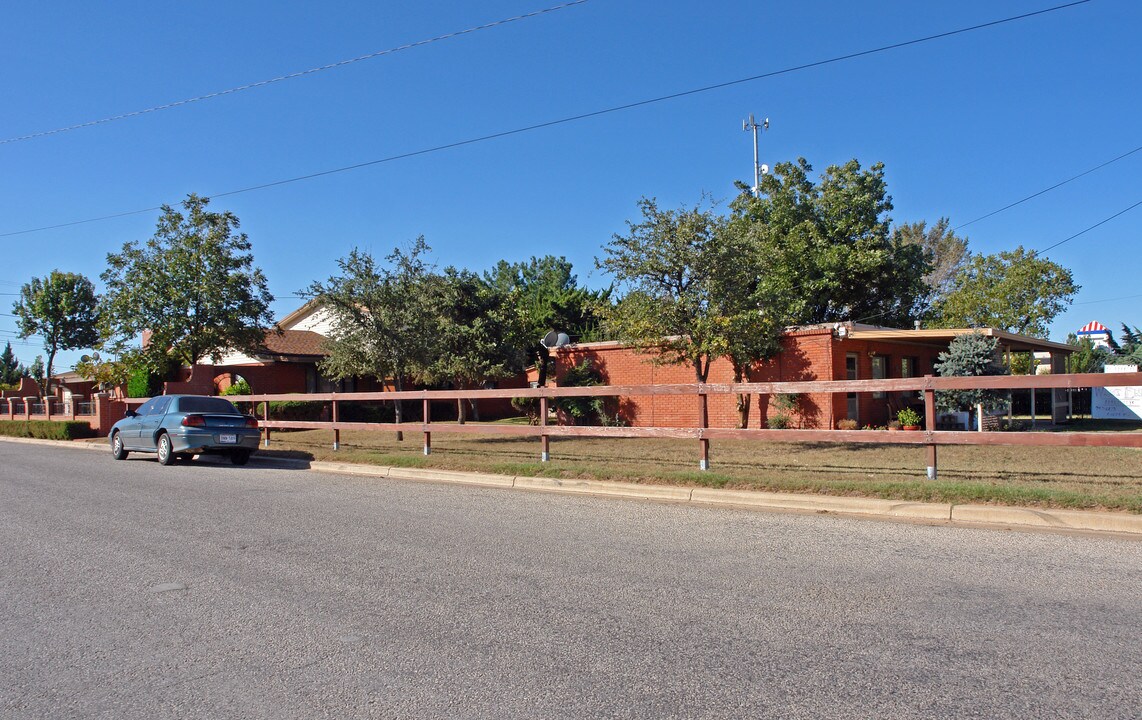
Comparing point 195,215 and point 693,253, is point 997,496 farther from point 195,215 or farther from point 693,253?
point 195,215

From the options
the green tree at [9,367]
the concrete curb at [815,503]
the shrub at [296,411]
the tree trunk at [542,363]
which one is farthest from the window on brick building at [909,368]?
the green tree at [9,367]

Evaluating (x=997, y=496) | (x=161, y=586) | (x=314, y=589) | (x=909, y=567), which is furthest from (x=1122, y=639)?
(x=161, y=586)

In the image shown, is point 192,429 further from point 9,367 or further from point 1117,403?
point 9,367

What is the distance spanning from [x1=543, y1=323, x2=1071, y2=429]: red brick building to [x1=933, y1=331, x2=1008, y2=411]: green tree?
33cm

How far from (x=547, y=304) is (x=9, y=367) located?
2578 inches

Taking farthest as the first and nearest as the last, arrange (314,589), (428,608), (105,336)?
(105,336) < (314,589) < (428,608)

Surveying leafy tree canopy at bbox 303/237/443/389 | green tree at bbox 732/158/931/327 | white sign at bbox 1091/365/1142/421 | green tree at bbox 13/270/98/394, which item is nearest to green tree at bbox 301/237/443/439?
leafy tree canopy at bbox 303/237/443/389

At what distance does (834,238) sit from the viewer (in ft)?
105

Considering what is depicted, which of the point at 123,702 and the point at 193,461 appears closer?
the point at 123,702

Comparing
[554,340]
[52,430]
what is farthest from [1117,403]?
[52,430]

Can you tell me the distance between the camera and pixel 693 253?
16.4m

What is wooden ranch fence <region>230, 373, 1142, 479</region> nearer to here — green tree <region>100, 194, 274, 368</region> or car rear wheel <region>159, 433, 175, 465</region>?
car rear wheel <region>159, 433, 175, 465</region>

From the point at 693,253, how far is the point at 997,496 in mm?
8863

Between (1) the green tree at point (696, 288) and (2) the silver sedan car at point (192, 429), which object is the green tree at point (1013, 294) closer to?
(1) the green tree at point (696, 288)
